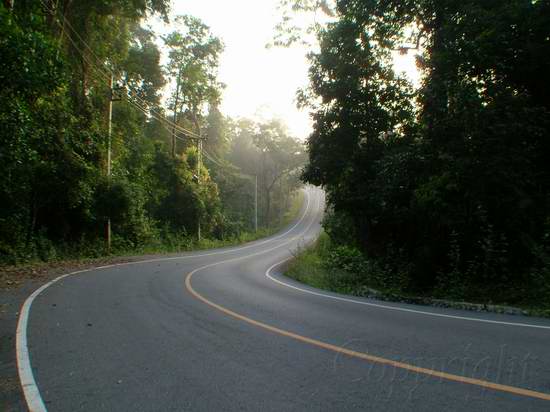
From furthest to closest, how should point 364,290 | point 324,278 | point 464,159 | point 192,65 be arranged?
point 192,65 → point 324,278 → point 364,290 → point 464,159

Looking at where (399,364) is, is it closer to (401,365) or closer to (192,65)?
(401,365)

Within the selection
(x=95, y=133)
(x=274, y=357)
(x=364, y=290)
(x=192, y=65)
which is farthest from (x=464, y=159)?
(x=192, y=65)

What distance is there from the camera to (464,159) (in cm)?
1063

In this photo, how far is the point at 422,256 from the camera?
12.2 m

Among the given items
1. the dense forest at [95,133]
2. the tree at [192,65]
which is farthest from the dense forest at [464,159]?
the tree at [192,65]

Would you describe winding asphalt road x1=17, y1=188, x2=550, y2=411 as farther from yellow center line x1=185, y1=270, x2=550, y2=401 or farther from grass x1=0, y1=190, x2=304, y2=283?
grass x1=0, y1=190, x2=304, y2=283

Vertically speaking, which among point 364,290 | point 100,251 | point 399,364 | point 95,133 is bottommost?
point 100,251

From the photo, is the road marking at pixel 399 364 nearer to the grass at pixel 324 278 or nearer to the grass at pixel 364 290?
the grass at pixel 364 290

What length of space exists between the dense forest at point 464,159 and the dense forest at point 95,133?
38.4 ft

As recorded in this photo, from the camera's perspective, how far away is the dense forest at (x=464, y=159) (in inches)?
407

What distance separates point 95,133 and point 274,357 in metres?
20.5

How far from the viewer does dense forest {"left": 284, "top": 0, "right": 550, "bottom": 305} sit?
10.3 m

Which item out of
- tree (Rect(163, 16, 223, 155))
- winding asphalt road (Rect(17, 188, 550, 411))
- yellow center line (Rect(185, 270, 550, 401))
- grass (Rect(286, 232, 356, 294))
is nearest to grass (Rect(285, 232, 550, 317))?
grass (Rect(286, 232, 356, 294))

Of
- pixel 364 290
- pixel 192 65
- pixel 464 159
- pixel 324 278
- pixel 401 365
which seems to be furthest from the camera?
pixel 192 65
